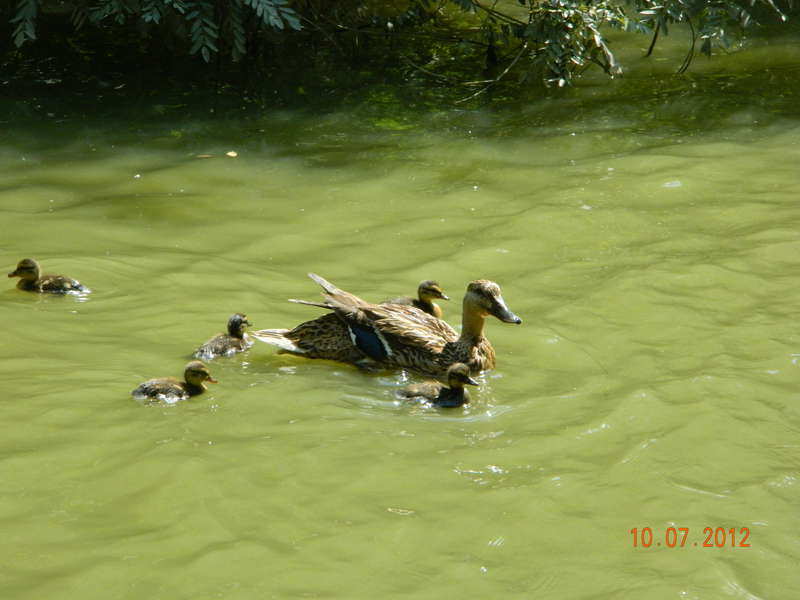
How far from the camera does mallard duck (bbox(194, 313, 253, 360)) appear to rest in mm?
6301

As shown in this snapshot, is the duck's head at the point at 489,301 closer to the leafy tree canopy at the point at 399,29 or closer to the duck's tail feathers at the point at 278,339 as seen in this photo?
the duck's tail feathers at the point at 278,339

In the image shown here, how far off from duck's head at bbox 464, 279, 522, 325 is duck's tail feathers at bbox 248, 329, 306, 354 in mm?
1083

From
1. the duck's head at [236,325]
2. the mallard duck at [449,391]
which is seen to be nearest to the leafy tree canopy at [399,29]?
the duck's head at [236,325]

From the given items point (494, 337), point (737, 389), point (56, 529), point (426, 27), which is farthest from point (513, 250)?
point (426, 27)

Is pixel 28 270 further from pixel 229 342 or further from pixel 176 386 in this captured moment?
pixel 176 386

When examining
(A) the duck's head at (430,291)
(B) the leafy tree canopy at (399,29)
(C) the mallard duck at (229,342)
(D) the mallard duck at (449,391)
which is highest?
(B) the leafy tree canopy at (399,29)

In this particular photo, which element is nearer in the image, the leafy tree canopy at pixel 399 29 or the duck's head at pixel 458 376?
the duck's head at pixel 458 376

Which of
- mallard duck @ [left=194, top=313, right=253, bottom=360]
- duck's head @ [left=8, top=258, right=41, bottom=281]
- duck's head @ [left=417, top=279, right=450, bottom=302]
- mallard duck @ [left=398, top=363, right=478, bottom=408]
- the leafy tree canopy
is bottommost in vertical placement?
mallard duck @ [left=398, top=363, right=478, bottom=408]

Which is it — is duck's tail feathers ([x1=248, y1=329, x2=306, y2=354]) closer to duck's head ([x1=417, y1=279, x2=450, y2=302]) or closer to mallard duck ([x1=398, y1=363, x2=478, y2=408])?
mallard duck ([x1=398, y1=363, x2=478, y2=408])

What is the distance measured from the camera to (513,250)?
810cm

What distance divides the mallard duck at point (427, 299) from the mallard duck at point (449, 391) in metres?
1.01

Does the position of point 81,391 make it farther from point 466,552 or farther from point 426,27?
point 426,27

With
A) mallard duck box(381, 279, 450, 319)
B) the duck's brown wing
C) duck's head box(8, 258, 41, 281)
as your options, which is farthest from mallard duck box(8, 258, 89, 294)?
mallard duck box(381, 279, 450, 319)

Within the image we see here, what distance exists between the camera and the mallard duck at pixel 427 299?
6980mm
